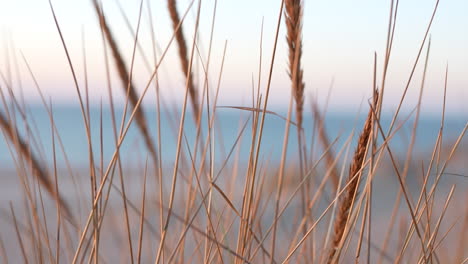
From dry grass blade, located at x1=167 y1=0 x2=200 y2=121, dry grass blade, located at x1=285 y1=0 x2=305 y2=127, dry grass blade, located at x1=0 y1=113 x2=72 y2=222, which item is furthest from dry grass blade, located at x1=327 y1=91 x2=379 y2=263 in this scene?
dry grass blade, located at x1=0 y1=113 x2=72 y2=222

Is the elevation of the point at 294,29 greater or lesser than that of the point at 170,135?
greater

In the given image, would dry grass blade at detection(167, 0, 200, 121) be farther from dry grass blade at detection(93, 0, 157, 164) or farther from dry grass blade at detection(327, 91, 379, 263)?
dry grass blade at detection(327, 91, 379, 263)

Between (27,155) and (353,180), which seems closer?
(353,180)

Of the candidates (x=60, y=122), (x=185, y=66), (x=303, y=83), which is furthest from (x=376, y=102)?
(x=60, y=122)

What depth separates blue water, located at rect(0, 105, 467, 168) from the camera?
1004 mm

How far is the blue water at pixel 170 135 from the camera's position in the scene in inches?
39.5

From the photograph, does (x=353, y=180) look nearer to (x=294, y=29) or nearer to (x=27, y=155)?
(x=294, y=29)

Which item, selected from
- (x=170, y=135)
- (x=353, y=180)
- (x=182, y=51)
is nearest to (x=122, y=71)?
(x=182, y=51)

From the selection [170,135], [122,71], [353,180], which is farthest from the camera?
[170,135]

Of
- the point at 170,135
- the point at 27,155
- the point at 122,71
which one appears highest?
the point at 122,71

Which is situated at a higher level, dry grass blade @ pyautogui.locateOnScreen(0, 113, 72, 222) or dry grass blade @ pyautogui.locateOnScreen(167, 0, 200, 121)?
dry grass blade @ pyautogui.locateOnScreen(167, 0, 200, 121)

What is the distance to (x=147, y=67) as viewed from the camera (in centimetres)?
88

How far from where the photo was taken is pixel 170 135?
13531 millimetres

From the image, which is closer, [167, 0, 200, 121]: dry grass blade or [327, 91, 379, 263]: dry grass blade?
[327, 91, 379, 263]: dry grass blade
